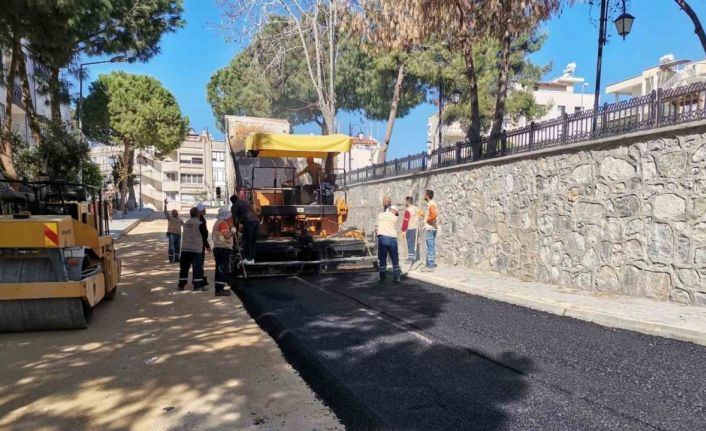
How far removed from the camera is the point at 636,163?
7070 mm

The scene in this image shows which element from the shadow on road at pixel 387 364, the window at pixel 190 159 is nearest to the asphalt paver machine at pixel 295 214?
the shadow on road at pixel 387 364

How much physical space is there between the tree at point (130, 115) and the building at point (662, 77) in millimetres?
29081

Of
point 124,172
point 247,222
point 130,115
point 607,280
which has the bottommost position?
point 607,280

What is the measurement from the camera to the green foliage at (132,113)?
Result: 110ft

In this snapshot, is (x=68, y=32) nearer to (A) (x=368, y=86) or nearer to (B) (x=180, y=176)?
(A) (x=368, y=86)

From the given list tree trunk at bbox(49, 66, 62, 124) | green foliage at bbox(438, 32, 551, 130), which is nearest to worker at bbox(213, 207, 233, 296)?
tree trunk at bbox(49, 66, 62, 124)

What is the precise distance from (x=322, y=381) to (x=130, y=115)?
33811mm

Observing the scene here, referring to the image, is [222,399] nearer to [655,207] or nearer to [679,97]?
[655,207]

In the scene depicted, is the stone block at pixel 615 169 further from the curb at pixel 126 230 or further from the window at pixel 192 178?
the window at pixel 192 178

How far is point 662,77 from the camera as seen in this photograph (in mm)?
27156

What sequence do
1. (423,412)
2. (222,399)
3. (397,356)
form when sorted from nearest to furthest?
1. (423,412)
2. (222,399)
3. (397,356)

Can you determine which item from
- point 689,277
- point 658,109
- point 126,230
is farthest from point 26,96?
point 689,277

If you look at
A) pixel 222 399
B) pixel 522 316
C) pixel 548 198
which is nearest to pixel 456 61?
pixel 548 198

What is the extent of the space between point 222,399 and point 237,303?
3762mm
